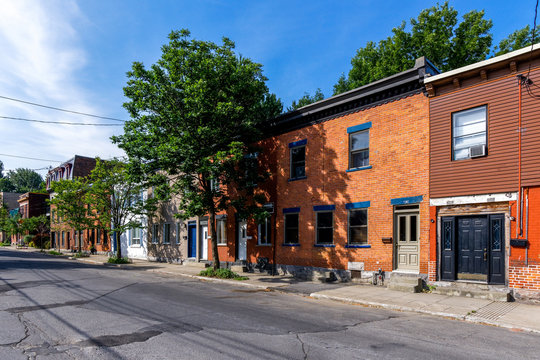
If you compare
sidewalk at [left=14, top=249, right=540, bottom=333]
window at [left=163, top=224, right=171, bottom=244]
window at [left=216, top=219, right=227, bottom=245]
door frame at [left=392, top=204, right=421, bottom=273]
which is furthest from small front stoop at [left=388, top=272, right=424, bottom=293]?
window at [left=163, top=224, right=171, bottom=244]

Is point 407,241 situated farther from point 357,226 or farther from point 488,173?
point 488,173

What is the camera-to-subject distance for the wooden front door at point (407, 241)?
13555 millimetres

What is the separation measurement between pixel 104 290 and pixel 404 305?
32.0 feet

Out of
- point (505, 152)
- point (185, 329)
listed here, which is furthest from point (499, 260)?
point (185, 329)

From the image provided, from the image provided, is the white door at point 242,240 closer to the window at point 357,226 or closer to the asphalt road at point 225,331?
the window at point 357,226

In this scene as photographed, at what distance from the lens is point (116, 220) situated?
2781cm

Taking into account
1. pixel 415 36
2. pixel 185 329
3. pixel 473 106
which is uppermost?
pixel 415 36

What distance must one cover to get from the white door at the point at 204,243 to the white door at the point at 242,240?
350 centimetres

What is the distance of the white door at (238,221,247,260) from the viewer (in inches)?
822

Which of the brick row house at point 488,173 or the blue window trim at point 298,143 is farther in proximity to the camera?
the blue window trim at point 298,143

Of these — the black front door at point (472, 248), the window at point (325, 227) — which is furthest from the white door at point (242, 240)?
the black front door at point (472, 248)

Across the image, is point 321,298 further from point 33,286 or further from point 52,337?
point 33,286

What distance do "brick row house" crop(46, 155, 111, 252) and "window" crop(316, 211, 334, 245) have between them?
2817cm

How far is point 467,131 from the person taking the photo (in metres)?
12.5
